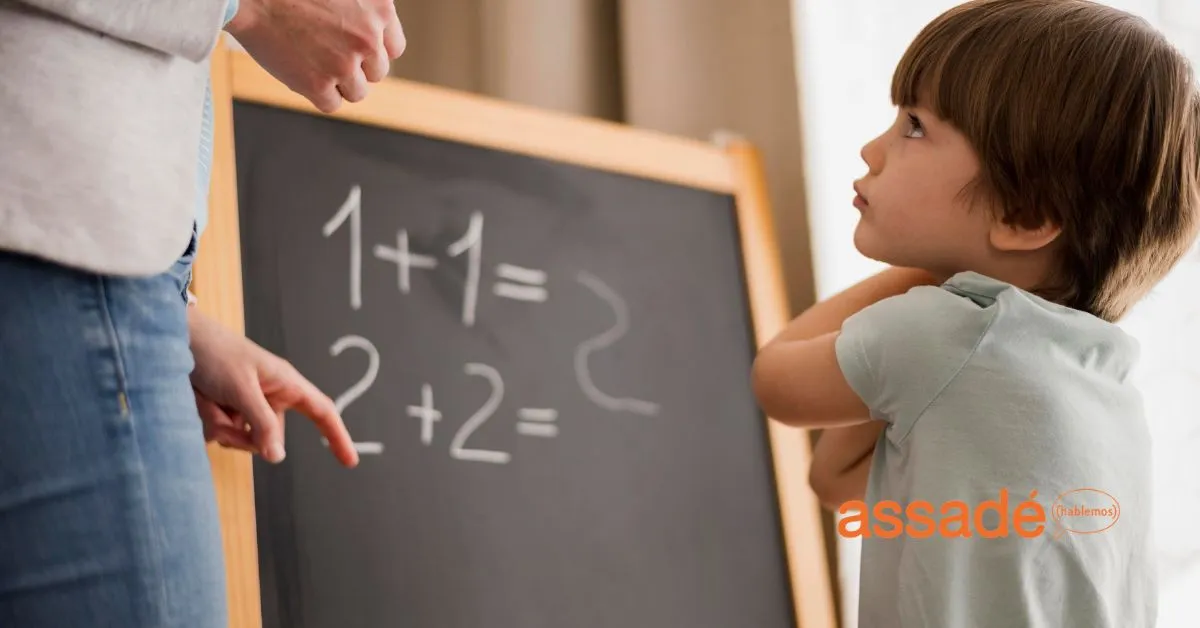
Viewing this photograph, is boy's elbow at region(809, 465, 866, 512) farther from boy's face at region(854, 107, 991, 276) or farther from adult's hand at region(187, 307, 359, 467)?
adult's hand at region(187, 307, 359, 467)

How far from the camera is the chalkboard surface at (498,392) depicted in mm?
1031

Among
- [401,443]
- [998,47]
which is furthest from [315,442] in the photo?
[998,47]

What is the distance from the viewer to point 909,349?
80 cm

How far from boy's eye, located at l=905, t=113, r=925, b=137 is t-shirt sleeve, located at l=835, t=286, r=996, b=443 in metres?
0.13

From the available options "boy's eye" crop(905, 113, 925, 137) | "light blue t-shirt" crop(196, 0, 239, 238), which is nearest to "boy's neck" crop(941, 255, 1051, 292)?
"boy's eye" crop(905, 113, 925, 137)

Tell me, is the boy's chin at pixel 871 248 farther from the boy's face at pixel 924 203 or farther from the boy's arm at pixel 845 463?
the boy's arm at pixel 845 463

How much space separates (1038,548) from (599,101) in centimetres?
98

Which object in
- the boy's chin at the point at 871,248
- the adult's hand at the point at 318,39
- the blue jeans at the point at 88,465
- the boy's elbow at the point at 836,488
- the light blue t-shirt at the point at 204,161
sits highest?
the adult's hand at the point at 318,39

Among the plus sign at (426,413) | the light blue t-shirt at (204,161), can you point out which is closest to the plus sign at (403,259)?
the plus sign at (426,413)

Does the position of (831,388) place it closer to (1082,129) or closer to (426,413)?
(1082,129)

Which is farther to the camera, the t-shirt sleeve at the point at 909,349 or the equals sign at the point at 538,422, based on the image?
the equals sign at the point at 538,422

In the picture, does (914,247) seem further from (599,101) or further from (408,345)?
(599,101)

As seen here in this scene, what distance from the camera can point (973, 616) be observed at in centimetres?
78

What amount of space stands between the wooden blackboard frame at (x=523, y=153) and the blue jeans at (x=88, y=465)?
1.25ft
